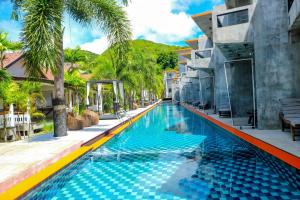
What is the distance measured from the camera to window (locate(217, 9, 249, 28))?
13.0m

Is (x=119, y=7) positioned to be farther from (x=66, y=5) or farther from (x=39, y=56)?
(x=39, y=56)

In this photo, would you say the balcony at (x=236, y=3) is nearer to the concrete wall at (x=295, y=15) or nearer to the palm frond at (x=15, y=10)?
the concrete wall at (x=295, y=15)

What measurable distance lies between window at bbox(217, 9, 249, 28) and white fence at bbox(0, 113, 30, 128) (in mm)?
9751

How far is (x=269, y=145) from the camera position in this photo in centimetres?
815

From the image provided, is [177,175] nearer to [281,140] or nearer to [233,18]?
[281,140]

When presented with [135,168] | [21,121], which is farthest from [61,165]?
[21,121]

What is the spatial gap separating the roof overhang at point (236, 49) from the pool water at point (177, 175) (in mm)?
4718

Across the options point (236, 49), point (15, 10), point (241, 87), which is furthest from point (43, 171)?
point (241, 87)

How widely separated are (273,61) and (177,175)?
6.57 m

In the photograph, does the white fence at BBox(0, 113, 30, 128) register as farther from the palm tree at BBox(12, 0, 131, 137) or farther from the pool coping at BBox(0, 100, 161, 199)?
the pool coping at BBox(0, 100, 161, 199)

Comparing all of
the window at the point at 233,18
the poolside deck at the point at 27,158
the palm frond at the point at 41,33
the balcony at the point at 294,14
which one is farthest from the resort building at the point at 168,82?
the poolside deck at the point at 27,158

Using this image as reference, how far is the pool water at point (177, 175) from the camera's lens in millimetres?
5555

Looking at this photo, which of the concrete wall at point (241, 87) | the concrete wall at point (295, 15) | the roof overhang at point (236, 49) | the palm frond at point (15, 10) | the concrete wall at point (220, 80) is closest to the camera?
the concrete wall at point (295, 15)

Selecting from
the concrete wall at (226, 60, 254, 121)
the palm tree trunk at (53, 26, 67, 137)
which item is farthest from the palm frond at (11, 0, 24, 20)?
the concrete wall at (226, 60, 254, 121)
